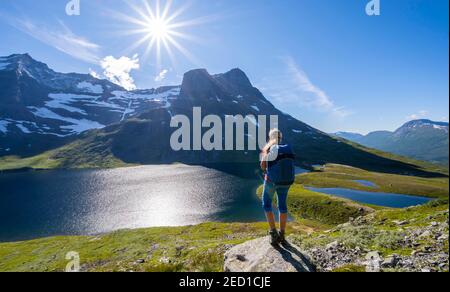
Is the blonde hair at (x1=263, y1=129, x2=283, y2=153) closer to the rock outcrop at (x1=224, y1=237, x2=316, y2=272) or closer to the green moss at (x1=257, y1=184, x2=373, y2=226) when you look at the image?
the rock outcrop at (x1=224, y1=237, x2=316, y2=272)

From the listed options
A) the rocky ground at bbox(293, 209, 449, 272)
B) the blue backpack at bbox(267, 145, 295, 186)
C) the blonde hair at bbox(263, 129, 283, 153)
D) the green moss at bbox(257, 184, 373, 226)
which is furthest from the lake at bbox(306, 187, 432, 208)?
the blonde hair at bbox(263, 129, 283, 153)

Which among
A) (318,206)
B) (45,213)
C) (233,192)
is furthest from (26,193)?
(318,206)

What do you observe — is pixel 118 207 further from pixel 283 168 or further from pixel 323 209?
pixel 283 168

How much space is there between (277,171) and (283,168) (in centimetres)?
27

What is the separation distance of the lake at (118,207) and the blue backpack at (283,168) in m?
62.8

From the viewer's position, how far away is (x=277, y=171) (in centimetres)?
1027

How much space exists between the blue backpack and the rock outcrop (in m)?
2.81

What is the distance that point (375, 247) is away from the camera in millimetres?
13766

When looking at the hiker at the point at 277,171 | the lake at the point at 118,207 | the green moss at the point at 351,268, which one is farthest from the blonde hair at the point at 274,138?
the lake at the point at 118,207

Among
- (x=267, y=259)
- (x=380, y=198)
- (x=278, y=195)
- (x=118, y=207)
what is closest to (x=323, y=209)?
(x=380, y=198)

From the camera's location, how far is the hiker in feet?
33.5

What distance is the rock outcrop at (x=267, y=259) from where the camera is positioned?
30.6 ft
